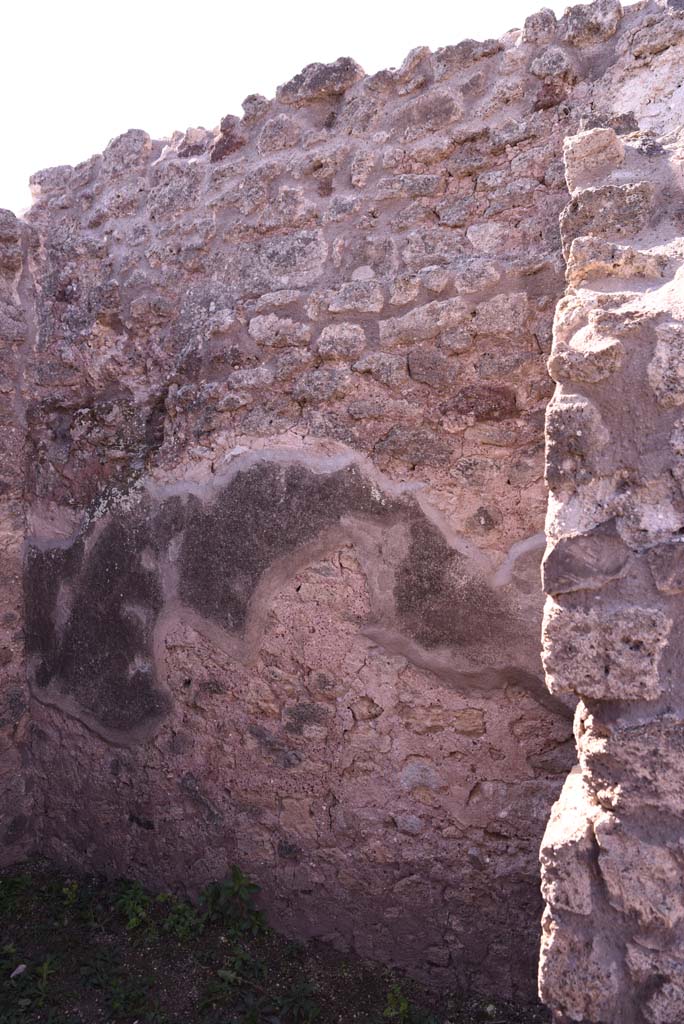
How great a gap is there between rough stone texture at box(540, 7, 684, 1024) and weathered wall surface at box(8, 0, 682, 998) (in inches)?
16.7

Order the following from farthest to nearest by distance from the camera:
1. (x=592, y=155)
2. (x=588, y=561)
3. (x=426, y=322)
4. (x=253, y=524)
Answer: (x=253, y=524)
(x=426, y=322)
(x=592, y=155)
(x=588, y=561)

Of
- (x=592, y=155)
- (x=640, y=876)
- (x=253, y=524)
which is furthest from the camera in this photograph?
(x=253, y=524)

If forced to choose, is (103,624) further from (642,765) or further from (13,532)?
(642,765)

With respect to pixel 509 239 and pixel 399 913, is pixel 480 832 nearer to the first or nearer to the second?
pixel 399 913

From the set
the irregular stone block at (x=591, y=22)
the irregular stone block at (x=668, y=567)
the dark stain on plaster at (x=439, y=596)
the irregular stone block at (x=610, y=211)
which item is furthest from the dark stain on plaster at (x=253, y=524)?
the irregular stone block at (x=591, y=22)

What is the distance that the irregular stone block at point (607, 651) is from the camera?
1401 mm

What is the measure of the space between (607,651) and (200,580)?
1.61 m

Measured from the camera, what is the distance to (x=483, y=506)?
2.33m

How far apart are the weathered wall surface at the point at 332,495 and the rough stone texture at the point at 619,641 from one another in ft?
1.39

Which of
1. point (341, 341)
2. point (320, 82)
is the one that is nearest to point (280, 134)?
point (320, 82)

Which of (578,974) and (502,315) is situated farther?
(502,315)

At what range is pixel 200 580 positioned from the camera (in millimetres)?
2748

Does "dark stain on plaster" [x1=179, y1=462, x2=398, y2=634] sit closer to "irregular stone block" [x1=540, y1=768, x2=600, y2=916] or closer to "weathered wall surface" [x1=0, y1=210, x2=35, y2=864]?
"weathered wall surface" [x1=0, y1=210, x2=35, y2=864]

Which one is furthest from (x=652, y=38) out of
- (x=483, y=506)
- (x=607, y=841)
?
(x=607, y=841)
